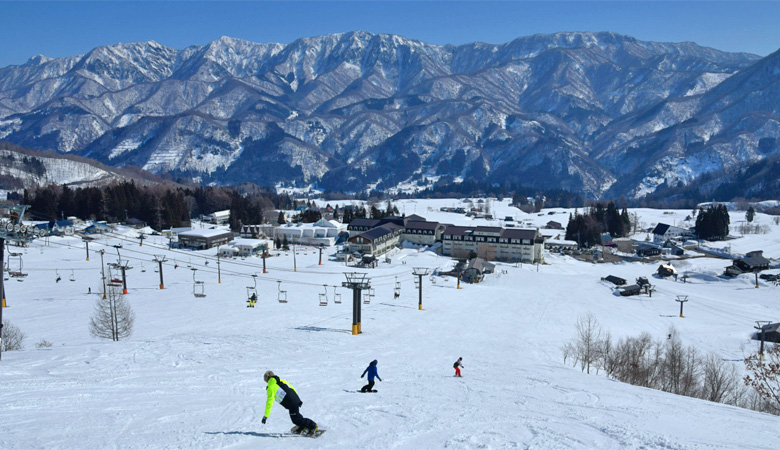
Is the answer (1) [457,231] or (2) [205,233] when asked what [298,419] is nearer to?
(1) [457,231]

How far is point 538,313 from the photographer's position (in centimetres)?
4212

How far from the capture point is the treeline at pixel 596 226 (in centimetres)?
9869

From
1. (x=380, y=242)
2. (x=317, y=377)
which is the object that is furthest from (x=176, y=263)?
(x=317, y=377)

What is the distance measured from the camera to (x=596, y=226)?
101188 mm

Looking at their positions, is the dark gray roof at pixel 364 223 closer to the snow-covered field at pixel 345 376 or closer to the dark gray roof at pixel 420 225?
the dark gray roof at pixel 420 225

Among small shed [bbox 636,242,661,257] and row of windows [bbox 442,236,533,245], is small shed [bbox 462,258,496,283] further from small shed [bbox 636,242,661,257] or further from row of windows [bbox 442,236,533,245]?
small shed [bbox 636,242,661,257]

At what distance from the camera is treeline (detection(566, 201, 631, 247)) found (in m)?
98.7

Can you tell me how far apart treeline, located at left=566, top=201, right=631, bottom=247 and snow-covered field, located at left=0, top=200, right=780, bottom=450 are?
51.8 metres

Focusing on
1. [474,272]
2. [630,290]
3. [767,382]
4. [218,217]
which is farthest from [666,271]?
[218,217]

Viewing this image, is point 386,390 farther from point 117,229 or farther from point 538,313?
point 117,229

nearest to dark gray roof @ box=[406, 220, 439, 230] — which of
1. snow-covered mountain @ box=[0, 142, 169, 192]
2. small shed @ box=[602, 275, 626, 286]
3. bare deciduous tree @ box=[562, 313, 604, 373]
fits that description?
small shed @ box=[602, 275, 626, 286]

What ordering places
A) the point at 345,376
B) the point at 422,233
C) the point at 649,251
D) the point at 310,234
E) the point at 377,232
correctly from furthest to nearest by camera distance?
the point at 422,233
the point at 310,234
the point at 649,251
the point at 377,232
the point at 345,376

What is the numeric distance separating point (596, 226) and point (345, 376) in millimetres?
96204

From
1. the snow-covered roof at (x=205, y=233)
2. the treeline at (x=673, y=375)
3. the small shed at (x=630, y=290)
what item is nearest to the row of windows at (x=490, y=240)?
the small shed at (x=630, y=290)
